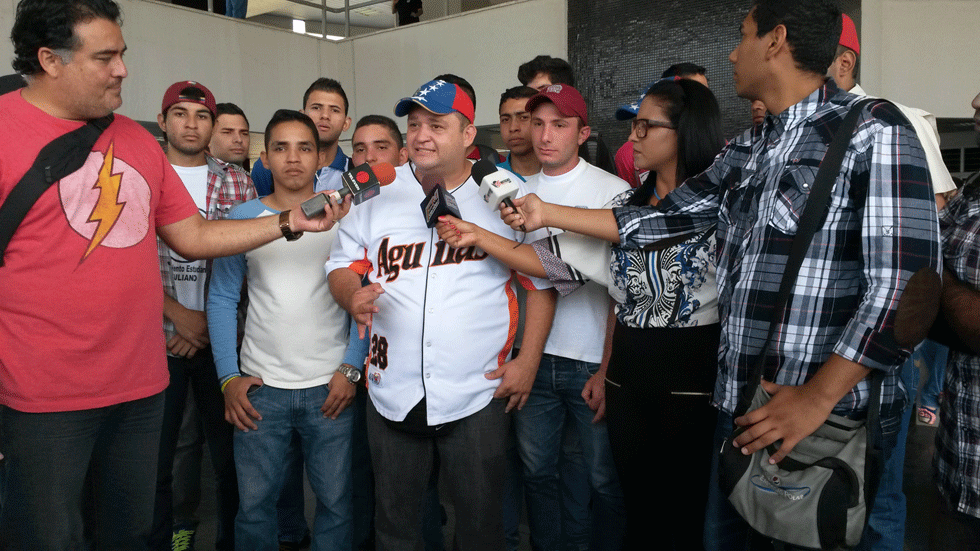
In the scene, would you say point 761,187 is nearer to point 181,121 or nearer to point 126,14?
point 181,121

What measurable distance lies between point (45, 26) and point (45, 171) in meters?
0.37

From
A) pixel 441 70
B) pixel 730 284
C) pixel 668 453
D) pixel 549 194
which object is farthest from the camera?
pixel 441 70

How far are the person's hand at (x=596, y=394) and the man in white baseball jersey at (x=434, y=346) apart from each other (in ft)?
0.87

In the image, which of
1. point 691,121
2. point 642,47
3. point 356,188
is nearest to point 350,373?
point 356,188

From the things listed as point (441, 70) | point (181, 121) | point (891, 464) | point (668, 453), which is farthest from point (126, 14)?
point (891, 464)

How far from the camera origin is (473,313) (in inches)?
84.4

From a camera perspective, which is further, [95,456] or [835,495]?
[95,456]

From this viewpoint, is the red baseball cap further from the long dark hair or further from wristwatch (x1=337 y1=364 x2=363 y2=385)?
wristwatch (x1=337 y1=364 x2=363 y2=385)

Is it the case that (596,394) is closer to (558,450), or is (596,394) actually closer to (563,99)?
(558,450)

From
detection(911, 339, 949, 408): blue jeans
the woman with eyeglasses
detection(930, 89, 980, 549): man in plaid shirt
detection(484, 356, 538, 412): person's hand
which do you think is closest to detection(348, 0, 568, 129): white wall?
detection(911, 339, 949, 408): blue jeans

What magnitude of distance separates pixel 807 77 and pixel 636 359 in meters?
0.94

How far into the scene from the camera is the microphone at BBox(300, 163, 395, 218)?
202cm

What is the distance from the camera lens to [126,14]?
6789 mm

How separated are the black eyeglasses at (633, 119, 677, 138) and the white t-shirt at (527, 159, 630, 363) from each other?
0.28m
